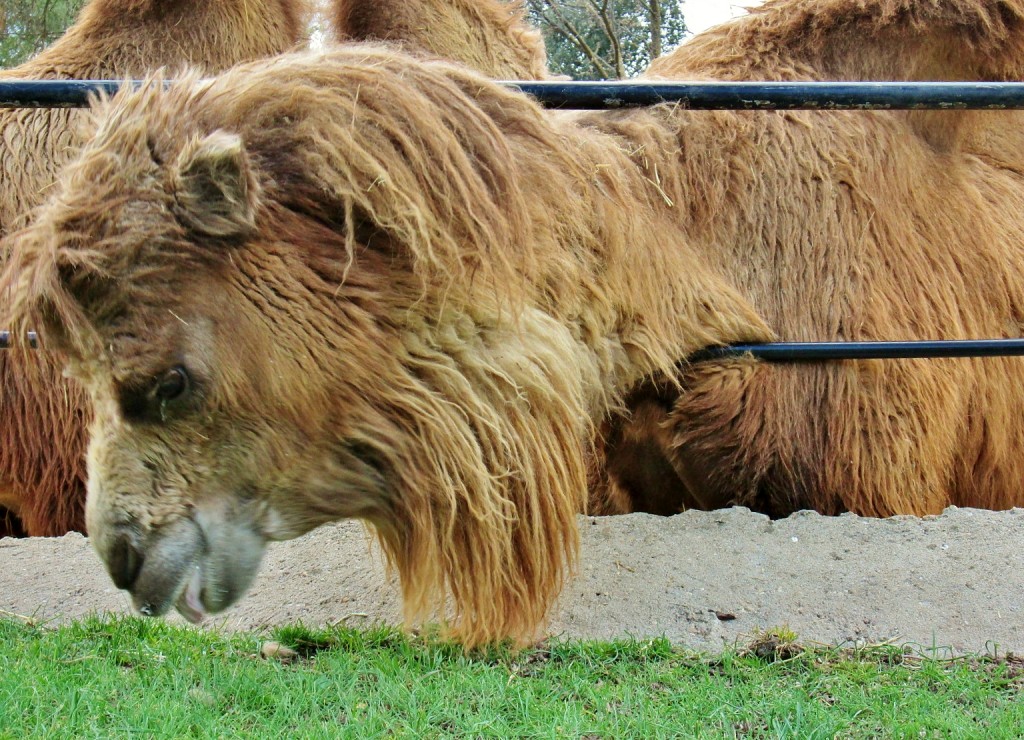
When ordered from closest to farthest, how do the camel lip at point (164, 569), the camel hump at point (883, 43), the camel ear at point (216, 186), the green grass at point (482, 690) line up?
1. the green grass at point (482, 690)
2. the camel ear at point (216, 186)
3. the camel lip at point (164, 569)
4. the camel hump at point (883, 43)

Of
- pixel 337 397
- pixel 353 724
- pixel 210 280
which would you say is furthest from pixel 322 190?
pixel 353 724

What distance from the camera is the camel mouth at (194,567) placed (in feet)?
8.46

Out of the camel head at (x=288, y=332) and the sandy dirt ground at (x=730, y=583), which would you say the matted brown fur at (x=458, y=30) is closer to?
the camel head at (x=288, y=332)

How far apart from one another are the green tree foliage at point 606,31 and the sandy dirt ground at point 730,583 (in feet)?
37.7

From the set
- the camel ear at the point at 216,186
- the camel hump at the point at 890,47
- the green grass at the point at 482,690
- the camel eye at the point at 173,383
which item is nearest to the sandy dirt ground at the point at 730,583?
the green grass at the point at 482,690

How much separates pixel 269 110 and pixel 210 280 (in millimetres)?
463

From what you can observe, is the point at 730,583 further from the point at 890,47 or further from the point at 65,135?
the point at 65,135

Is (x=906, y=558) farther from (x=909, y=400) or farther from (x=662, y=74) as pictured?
(x=662, y=74)

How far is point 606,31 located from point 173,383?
44.5ft

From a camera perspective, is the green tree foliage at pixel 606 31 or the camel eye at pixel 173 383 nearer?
the camel eye at pixel 173 383

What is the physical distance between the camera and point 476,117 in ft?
9.27

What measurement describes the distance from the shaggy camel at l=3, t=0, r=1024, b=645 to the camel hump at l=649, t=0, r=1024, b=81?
1.71 ft

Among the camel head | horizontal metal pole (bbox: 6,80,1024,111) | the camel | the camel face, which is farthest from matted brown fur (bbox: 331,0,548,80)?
the camel face

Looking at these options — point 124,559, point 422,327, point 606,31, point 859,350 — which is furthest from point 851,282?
point 606,31
